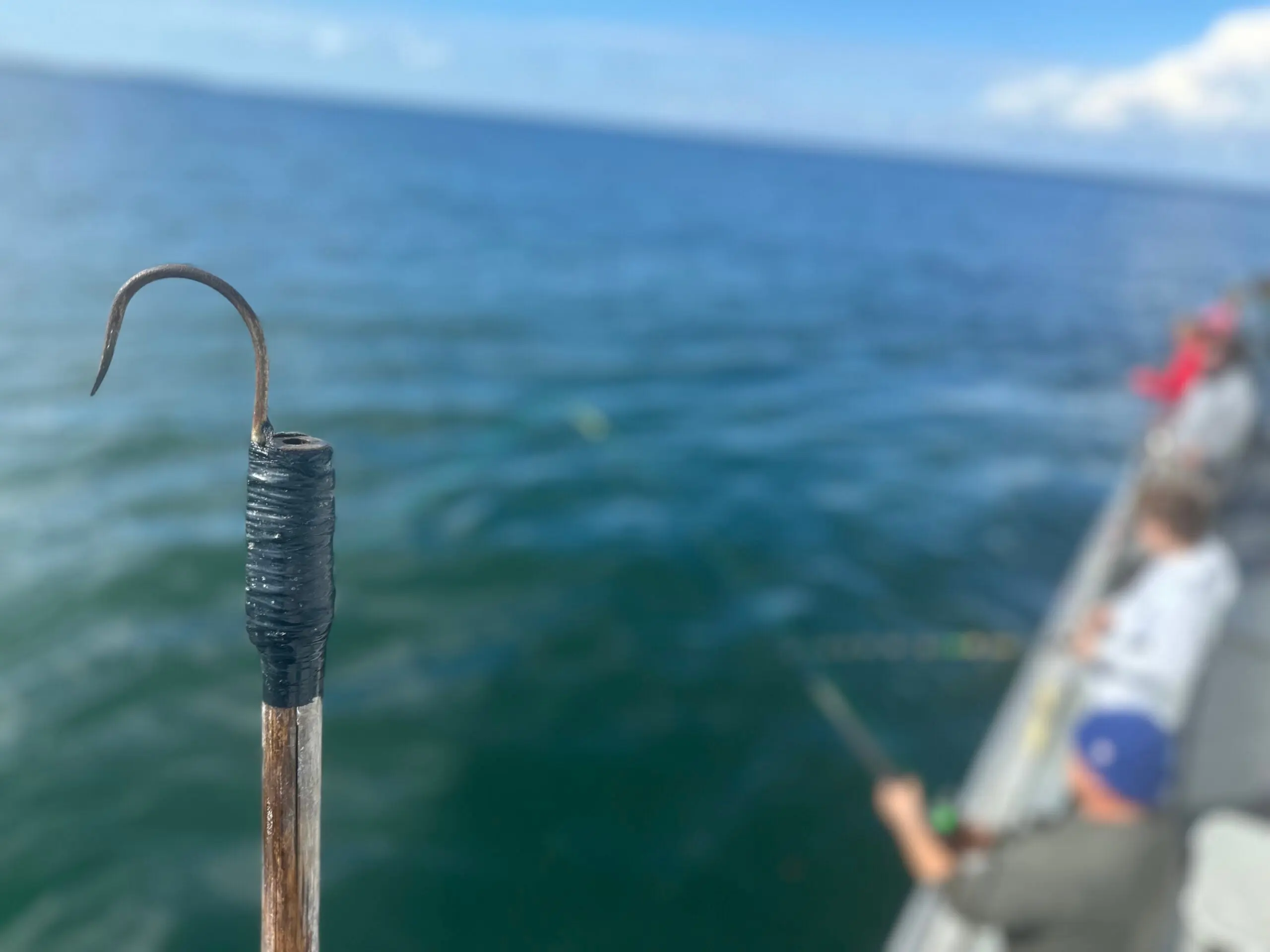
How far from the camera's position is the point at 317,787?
4.89 feet

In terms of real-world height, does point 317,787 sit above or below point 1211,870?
above

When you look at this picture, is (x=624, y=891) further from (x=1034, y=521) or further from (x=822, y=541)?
(x=1034, y=521)

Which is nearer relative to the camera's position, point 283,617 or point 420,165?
point 283,617

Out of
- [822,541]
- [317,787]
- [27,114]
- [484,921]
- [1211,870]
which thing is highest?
[27,114]

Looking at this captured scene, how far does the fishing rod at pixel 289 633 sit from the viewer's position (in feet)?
4.41

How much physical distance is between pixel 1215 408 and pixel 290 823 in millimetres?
9030

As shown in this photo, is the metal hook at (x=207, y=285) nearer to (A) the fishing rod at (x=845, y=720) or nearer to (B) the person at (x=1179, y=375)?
(A) the fishing rod at (x=845, y=720)

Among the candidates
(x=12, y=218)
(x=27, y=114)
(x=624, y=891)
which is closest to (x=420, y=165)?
(x=27, y=114)

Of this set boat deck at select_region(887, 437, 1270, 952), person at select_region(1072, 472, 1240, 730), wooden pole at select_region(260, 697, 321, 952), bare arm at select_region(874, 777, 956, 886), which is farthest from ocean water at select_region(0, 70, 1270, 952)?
wooden pole at select_region(260, 697, 321, 952)

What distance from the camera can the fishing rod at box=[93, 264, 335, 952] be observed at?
134 centimetres

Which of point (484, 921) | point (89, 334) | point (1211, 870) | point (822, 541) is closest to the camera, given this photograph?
point (1211, 870)

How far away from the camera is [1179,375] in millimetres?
11211

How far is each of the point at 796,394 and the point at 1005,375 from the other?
8.28 m

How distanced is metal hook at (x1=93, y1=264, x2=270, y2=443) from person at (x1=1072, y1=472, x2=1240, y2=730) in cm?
437
